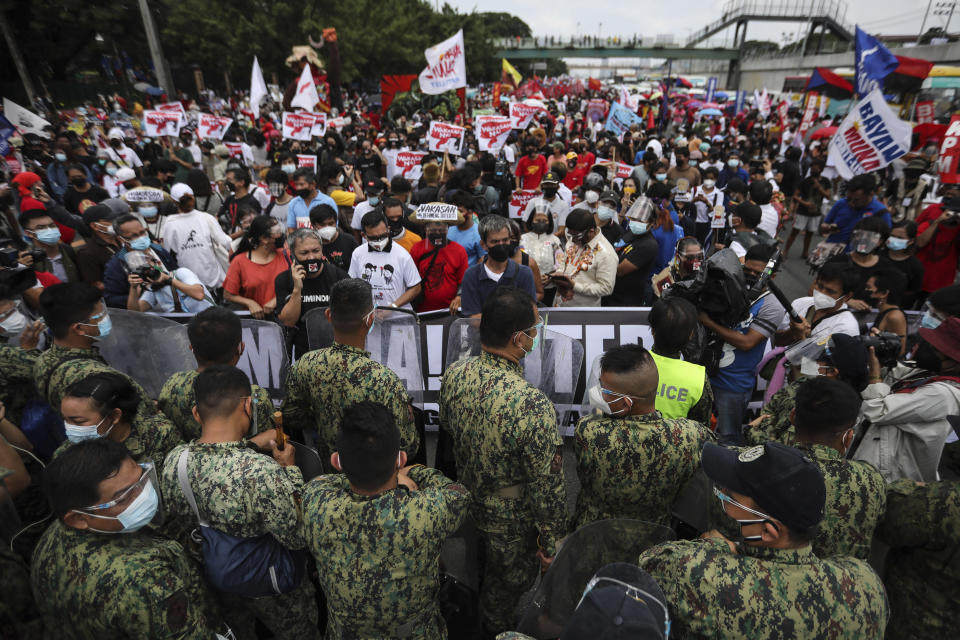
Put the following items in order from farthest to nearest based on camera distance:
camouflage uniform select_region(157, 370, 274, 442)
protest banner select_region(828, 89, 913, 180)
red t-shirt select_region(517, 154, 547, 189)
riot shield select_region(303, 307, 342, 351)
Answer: red t-shirt select_region(517, 154, 547, 189) → protest banner select_region(828, 89, 913, 180) → riot shield select_region(303, 307, 342, 351) → camouflage uniform select_region(157, 370, 274, 442)

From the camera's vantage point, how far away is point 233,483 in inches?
84.0

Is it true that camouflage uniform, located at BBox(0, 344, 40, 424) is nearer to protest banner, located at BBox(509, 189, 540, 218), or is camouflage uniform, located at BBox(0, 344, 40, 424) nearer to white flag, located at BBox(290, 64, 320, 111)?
protest banner, located at BBox(509, 189, 540, 218)

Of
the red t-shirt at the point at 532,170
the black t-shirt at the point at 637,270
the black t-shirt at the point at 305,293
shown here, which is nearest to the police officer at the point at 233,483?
the black t-shirt at the point at 305,293

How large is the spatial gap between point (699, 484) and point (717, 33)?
8951 cm

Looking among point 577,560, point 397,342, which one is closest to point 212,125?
point 397,342

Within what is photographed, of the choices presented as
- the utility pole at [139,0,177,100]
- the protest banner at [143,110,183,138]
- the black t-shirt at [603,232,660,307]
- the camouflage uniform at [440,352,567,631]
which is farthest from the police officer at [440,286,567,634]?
the utility pole at [139,0,177,100]

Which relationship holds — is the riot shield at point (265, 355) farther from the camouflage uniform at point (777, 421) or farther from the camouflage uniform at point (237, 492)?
the camouflage uniform at point (777, 421)

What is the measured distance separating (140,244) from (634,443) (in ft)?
14.9

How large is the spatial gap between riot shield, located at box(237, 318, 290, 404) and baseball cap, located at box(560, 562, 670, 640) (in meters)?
3.60

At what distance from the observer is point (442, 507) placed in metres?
2.08

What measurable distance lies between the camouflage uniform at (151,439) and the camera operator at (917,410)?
3809 millimetres

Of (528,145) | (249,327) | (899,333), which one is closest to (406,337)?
(249,327)

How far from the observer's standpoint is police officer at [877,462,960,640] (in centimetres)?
220

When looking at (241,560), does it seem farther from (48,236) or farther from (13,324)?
(48,236)
